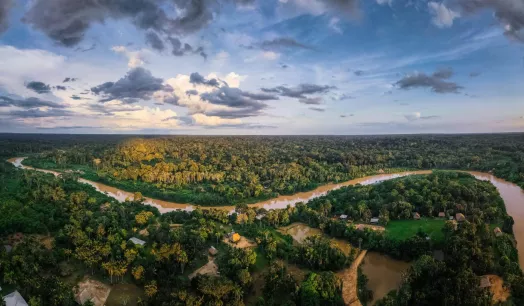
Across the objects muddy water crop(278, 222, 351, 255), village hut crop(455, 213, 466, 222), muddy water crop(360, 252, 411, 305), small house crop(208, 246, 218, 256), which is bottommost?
muddy water crop(360, 252, 411, 305)

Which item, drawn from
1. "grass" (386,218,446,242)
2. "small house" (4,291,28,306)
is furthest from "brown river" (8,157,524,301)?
"small house" (4,291,28,306)

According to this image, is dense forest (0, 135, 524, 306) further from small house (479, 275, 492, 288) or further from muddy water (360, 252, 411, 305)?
muddy water (360, 252, 411, 305)

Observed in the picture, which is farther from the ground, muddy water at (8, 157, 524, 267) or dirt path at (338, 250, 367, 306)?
muddy water at (8, 157, 524, 267)

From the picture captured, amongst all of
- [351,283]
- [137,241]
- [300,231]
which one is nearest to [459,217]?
[300,231]

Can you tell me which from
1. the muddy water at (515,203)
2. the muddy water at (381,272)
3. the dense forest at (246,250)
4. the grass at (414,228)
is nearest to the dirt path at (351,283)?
the dense forest at (246,250)

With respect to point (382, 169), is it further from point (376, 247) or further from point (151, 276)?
point (151, 276)

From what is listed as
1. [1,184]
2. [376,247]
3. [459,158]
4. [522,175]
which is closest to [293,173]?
[376,247]
